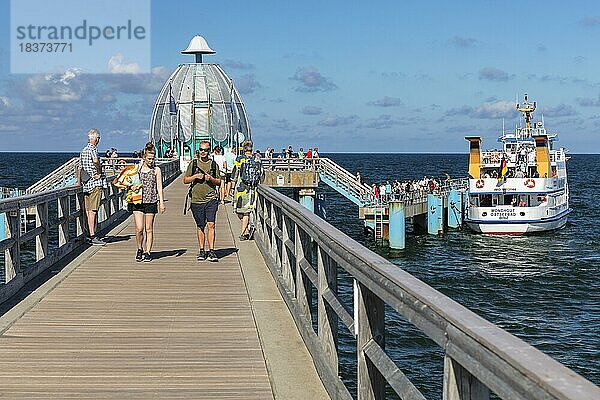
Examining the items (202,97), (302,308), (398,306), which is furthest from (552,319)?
(202,97)

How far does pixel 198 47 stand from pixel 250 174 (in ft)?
166

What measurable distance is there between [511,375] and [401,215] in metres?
36.2

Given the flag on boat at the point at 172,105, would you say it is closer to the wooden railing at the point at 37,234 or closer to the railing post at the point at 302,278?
the wooden railing at the point at 37,234

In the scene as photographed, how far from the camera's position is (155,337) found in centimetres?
738

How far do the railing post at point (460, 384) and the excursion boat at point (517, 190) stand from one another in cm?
4291

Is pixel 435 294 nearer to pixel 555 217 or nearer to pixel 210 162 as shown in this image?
pixel 210 162

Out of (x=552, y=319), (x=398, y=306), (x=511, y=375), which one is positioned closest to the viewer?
(x=511, y=375)

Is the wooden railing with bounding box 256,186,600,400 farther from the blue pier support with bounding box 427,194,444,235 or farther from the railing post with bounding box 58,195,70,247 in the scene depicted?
the blue pier support with bounding box 427,194,444,235

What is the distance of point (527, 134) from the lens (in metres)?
56.1

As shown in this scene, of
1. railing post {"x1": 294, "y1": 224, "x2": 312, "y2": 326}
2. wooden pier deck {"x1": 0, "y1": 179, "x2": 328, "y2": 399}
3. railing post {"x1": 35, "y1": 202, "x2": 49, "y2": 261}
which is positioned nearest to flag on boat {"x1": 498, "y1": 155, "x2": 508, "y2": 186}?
railing post {"x1": 35, "y1": 202, "x2": 49, "y2": 261}

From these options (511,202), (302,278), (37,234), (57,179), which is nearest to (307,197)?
(57,179)

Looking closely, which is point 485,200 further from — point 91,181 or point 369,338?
point 369,338

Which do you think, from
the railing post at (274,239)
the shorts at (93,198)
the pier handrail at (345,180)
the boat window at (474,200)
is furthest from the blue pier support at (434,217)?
the railing post at (274,239)

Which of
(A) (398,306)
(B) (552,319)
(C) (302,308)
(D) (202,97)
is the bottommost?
(B) (552,319)
